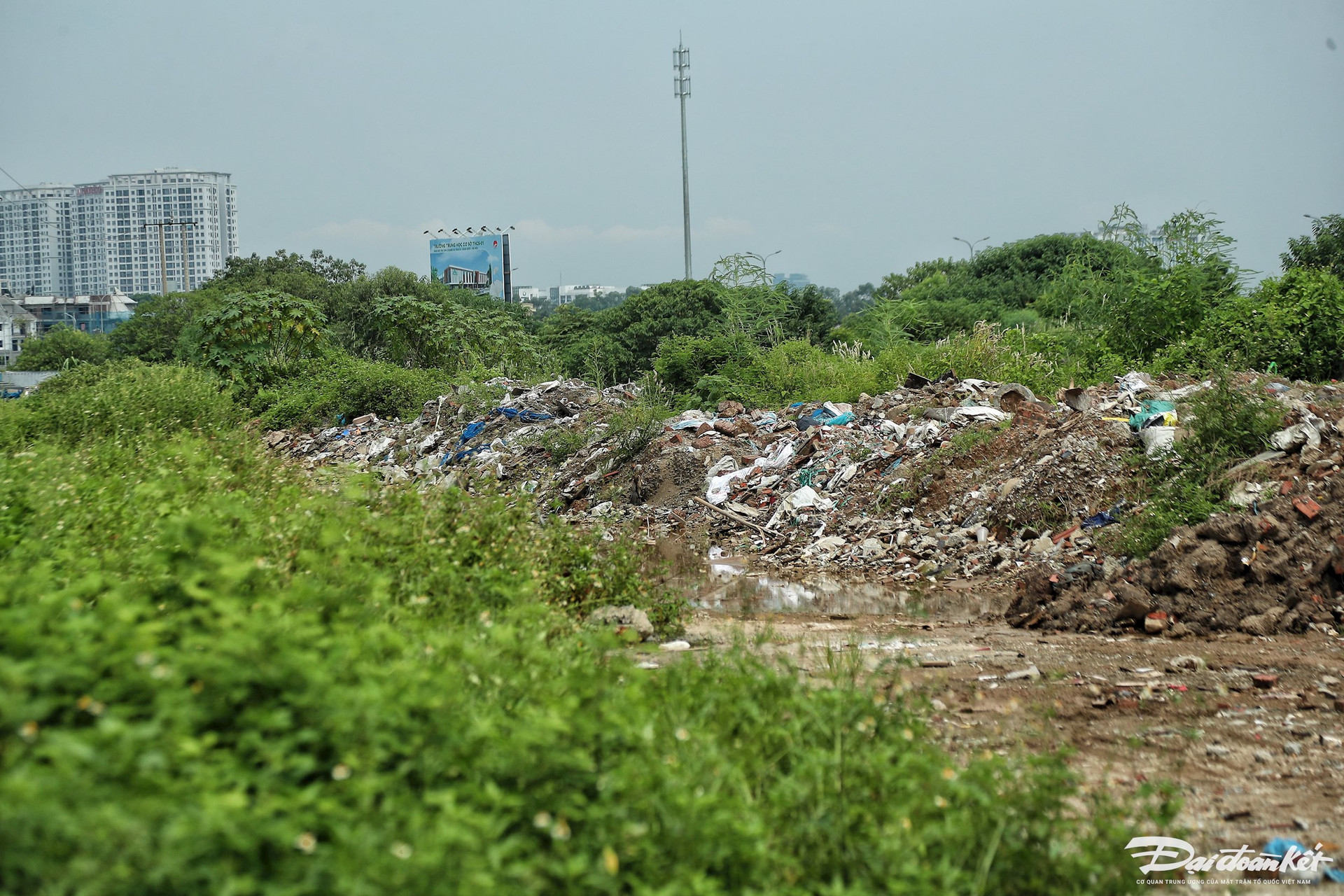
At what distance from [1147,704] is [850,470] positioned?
20.5 feet

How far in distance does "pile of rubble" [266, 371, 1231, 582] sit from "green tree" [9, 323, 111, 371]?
4366 cm

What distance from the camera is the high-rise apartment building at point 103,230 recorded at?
125688 mm

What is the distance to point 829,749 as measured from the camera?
2.75 metres

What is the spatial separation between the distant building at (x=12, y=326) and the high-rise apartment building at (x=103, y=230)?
137 ft

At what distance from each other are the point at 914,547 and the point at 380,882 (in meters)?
7.30

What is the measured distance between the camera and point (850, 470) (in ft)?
33.9

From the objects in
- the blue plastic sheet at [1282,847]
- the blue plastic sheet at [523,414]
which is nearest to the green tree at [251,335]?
the blue plastic sheet at [523,414]

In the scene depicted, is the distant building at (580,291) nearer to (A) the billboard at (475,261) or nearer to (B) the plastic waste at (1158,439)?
(A) the billboard at (475,261)

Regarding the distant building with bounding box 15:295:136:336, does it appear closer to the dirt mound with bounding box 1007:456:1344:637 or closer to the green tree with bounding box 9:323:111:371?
the green tree with bounding box 9:323:111:371

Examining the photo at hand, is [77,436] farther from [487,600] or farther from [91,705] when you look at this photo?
[91,705]

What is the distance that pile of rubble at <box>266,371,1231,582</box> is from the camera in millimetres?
8078

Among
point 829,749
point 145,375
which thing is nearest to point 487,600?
point 829,749

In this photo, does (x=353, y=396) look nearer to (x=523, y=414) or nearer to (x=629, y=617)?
(x=523, y=414)

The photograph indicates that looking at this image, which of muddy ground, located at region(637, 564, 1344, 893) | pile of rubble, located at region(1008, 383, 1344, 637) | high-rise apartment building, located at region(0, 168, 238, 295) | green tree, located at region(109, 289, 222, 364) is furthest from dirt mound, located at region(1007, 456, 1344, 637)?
high-rise apartment building, located at region(0, 168, 238, 295)
